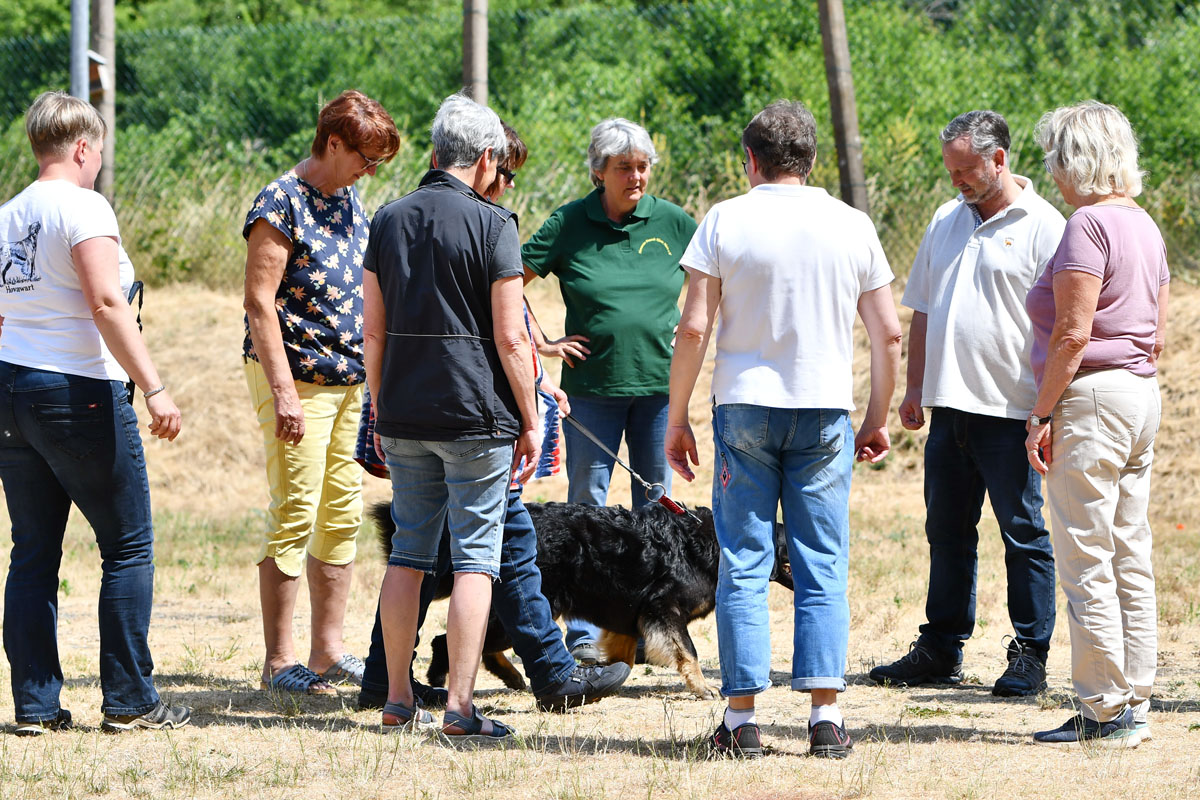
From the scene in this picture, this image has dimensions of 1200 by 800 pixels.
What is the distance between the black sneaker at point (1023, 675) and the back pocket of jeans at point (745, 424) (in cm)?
171

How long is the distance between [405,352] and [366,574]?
3619 millimetres

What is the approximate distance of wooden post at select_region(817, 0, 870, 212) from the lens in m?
10.6

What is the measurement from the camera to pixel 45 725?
419 cm

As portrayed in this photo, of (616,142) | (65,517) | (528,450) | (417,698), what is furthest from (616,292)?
(65,517)

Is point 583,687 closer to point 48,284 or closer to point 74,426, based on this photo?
point 74,426

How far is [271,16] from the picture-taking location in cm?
2989

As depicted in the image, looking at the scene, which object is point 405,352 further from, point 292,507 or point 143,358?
point 292,507

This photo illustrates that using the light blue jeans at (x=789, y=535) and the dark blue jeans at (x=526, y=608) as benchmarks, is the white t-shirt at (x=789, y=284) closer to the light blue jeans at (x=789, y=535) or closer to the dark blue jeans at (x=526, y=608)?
the light blue jeans at (x=789, y=535)

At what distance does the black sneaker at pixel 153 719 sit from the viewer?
13.6 feet

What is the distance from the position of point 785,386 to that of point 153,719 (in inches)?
93.3

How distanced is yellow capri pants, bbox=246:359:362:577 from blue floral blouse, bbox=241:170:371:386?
0.10m

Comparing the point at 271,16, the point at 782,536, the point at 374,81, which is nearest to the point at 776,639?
the point at 782,536

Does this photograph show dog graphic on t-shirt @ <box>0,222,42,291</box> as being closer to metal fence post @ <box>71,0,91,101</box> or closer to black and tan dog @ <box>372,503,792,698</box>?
black and tan dog @ <box>372,503,792,698</box>

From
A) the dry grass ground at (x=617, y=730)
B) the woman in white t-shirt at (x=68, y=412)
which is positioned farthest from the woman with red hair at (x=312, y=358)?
the woman in white t-shirt at (x=68, y=412)
